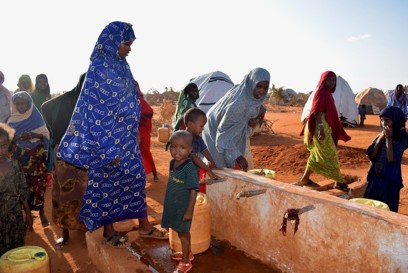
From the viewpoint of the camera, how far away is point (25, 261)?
258 cm

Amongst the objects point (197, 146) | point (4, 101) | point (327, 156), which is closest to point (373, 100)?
point (327, 156)

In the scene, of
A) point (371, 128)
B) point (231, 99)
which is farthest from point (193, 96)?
point (371, 128)

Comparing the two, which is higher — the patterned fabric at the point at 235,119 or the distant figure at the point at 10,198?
the patterned fabric at the point at 235,119

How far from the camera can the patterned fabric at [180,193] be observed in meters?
2.60

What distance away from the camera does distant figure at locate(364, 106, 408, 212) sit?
3.41 m

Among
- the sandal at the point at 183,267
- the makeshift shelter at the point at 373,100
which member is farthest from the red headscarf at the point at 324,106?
the makeshift shelter at the point at 373,100

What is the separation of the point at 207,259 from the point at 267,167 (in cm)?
515

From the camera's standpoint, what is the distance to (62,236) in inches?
151

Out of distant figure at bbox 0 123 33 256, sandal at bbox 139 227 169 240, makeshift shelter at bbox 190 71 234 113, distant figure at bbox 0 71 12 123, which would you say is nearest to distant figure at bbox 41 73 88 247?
distant figure at bbox 0 123 33 256

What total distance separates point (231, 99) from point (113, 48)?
1.49 m

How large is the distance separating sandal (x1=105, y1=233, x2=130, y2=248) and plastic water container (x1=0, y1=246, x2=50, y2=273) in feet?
1.71

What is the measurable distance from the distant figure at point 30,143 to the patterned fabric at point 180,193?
7.22 ft

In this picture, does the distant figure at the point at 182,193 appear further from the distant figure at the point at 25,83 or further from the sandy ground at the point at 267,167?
the distant figure at the point at 25,83

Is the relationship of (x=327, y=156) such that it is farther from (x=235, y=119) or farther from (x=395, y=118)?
(x=235, y=119)
